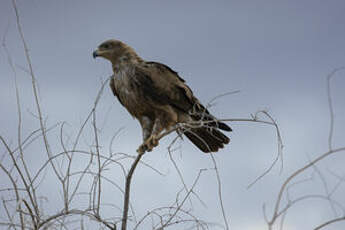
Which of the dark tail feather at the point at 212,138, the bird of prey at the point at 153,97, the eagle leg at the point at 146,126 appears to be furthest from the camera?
the dark tail feather at the point at 212,138

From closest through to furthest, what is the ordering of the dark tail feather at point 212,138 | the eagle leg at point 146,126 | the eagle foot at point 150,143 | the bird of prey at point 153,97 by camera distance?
the eagle foot at point 150,143, the bird of prey at point 153,97, the eagle leg at point 146,126, the dark tail feather at point 212,138

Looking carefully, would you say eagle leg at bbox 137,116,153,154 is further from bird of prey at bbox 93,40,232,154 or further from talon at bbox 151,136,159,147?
talon at bbox 151,136,159,147

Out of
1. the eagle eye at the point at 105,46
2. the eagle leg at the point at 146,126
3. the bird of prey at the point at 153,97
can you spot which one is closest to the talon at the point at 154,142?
the bird of prey at the point at 153,97

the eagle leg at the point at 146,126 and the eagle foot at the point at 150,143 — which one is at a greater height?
the eagle leg at the point at 146,126

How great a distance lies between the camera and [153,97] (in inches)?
186

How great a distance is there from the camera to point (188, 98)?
4957 millimetres

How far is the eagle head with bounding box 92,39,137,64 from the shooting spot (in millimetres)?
5277

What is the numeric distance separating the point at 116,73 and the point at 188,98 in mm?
895

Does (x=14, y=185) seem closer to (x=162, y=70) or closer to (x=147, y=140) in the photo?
(x=147, y=140)

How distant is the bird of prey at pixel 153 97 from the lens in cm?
470

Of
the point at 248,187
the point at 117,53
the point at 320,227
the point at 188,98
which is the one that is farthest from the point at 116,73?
the point at 320,227

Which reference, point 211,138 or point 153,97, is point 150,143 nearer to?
point 153,97

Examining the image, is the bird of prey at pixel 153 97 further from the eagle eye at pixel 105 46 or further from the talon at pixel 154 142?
the eagle eye at pixel 105 46

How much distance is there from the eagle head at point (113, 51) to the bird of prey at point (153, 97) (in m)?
0.02
